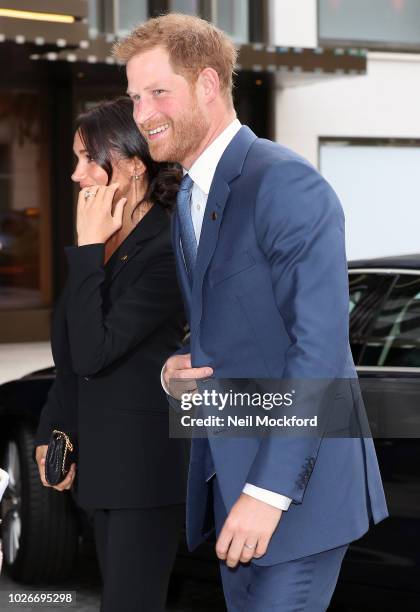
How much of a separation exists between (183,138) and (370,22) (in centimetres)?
1747

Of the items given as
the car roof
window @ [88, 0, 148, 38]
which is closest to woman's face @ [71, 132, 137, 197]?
the car roof

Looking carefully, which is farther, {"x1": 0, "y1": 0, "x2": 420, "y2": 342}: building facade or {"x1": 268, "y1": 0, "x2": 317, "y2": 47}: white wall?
{"x1": 268, "y1": 0, "x2": 317, "y2": 47}: white wall

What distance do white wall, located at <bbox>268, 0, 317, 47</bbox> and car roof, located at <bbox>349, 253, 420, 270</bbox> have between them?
552 inches

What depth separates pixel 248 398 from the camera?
8.09ft

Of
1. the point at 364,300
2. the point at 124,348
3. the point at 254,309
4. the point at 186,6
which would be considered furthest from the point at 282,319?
the point at 186,6

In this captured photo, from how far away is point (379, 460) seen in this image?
164 inches

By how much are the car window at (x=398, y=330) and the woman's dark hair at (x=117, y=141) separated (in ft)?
4.81

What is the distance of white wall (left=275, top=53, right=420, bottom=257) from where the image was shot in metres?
18.6

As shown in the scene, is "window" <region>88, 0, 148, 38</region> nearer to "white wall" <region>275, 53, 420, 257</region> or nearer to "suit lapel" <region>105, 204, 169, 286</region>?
"white wall" <region>275, 53, 420, 257</region>

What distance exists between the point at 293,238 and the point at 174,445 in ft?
3.13

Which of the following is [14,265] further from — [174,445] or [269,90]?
[174,445]

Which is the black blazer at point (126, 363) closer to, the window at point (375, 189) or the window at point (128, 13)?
the window at point (128, 13)

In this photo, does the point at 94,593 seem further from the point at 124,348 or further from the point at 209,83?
the point at 209,83

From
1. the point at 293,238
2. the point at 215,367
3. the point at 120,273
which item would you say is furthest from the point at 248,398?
the point at 120,273
